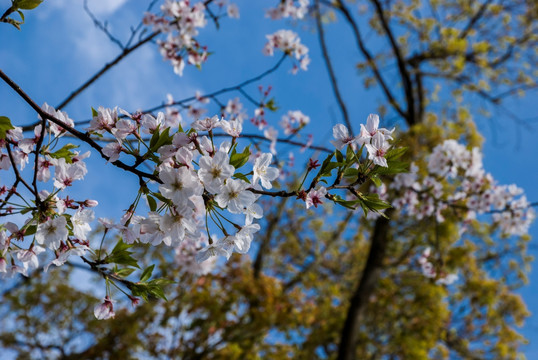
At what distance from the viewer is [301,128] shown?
2.46 meters

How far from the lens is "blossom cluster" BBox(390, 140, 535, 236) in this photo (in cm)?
281

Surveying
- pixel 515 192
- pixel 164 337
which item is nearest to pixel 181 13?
pixel 515 192

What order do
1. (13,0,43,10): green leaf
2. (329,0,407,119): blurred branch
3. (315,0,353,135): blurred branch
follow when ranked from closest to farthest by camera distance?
(13,0,43,10): green leaf < (315,0,353,135): blurred branch < (329,0,407,119): blurred branch

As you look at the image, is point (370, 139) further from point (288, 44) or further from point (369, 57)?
point (369, 57)

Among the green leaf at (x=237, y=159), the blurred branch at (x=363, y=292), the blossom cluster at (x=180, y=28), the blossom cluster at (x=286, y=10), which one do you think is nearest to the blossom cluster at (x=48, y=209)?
the green leaf at (x=237, y=159)

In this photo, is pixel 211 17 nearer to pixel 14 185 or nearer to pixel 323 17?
pixel 14 185

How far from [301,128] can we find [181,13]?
3.51 feet

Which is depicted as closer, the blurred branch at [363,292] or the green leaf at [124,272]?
the green leaf at [124,272]

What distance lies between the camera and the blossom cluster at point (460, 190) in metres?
2.81

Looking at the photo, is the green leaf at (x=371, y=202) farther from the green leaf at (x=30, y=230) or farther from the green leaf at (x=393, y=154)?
the green leaf at (x=30, y=230)

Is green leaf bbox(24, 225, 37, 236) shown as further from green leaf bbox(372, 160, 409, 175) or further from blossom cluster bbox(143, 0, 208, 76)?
blossom cluster bbox(143, 0, 208, 76)

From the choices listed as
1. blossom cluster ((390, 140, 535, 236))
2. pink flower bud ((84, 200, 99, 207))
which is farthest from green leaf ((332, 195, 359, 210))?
blossom cluster ((390, 140, 535, 236))

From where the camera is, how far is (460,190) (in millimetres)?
3156

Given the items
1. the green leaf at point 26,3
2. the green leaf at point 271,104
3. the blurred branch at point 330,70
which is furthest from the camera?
the blurred branch at point 330,70
